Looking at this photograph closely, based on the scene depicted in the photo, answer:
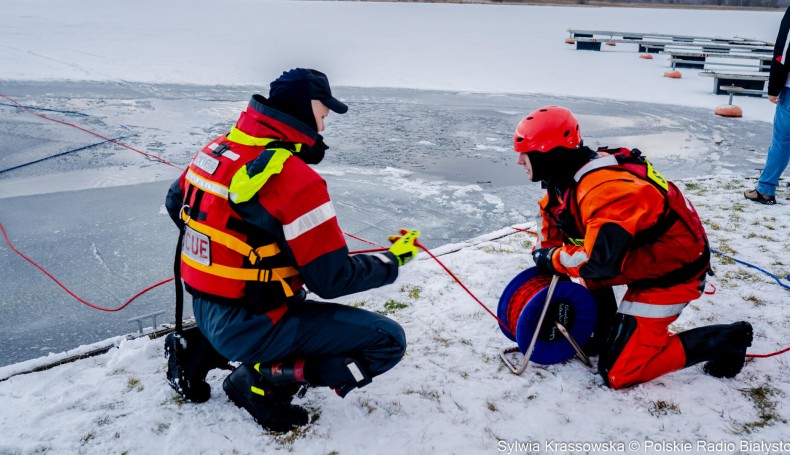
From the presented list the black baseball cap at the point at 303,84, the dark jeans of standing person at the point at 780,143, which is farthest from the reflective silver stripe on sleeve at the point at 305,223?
the dark jeans of standing person at the point at 780,143

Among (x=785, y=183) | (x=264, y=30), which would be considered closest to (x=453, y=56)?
(x=264, y=30)

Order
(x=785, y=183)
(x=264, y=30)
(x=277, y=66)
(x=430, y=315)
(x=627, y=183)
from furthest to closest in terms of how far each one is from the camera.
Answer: (x=264, y=30) → (x=277, y=66) → (x=785, y=183) → (x=430, y=315) → (x=627, y=183)

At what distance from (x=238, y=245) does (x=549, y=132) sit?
1.46 m

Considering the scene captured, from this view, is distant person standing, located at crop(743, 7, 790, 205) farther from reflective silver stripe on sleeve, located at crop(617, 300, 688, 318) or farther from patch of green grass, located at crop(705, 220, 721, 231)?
reflective silver stripe on sleeve, located at crop(617, 300, 688, 318)

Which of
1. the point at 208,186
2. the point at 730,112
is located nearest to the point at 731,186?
the point at 730,112

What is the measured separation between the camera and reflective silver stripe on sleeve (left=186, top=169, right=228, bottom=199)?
6.95 feet

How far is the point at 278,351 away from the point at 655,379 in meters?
1.84

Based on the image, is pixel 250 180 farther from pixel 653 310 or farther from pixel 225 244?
pixel 653 310

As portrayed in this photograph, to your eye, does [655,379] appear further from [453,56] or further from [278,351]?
[453,56]

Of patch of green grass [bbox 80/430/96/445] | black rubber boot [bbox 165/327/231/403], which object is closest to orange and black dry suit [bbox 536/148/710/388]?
black rubber boot [bbox 165/327/231/403]

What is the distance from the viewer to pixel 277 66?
569 inches

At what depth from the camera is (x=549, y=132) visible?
2.60 meters

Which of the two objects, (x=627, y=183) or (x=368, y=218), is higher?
(x=627, y=183)

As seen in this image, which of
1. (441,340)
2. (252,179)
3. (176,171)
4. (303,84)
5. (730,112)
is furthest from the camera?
(730,112)
